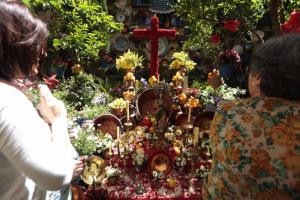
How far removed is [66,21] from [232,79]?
2.39 m

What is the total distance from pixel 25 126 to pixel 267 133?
27.1 inches

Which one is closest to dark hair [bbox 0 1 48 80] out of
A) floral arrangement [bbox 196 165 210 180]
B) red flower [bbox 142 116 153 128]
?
floral arrangement [bbox 196 165 210 180]

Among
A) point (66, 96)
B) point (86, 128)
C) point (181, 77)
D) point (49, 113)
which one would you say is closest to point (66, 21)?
point (66, 96)

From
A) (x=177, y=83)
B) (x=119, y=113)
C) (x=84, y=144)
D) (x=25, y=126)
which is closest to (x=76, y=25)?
(x=119, y=113)

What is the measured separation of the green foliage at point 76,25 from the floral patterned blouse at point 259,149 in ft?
13.1

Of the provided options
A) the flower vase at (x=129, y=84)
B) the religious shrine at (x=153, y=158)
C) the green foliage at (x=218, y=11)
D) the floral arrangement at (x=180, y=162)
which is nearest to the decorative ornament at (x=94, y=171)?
the religious shrine at (x=153, y=158)

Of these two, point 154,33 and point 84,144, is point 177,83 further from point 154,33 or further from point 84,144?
point 84,144

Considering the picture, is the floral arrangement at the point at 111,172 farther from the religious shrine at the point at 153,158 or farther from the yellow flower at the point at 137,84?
the yellow flower at the point at 137,84

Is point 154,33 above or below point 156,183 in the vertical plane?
above

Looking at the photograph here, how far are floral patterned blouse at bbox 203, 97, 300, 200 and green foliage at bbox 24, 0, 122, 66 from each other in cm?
400

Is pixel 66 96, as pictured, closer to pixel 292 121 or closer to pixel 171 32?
pixel 171 32

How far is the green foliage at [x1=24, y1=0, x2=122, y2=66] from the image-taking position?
4.88 metres

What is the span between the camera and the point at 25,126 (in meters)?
0.77

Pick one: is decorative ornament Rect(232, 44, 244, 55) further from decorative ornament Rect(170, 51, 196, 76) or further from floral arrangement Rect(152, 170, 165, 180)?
floral arrangement Rect(152, 170, 165, 180)
